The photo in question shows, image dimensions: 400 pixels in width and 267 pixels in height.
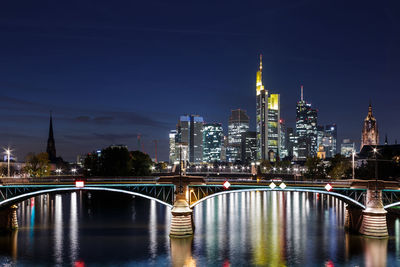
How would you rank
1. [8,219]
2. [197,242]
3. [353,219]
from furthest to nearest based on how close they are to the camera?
[353,219] < [8,219] < [197,242]

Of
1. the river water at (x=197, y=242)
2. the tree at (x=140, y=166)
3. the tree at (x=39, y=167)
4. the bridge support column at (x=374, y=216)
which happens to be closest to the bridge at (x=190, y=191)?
the bridge support column at (x=374, y=216)

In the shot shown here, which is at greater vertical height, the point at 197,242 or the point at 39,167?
the point at 39,167

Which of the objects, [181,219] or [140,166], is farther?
[140,166]

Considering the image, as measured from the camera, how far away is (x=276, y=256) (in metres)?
60.1

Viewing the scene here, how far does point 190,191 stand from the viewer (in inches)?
2916

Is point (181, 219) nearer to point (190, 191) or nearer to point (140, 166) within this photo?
point (190, 191)

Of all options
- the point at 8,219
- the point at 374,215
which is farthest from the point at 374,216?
the point at 8,219

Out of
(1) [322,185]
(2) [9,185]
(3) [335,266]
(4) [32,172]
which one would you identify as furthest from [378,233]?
(4) [32,172]

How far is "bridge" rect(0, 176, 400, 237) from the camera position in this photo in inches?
2741

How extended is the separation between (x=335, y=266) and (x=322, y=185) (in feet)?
72.9

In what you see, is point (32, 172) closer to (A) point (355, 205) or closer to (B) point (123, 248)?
(B) point (123, 248)

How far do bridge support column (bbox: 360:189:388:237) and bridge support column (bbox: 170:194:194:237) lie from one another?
90.3 feet

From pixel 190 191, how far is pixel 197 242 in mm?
9998

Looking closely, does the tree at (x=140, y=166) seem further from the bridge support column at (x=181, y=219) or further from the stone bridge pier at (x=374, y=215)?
the stone bridge pier at (x=374, y=215)
